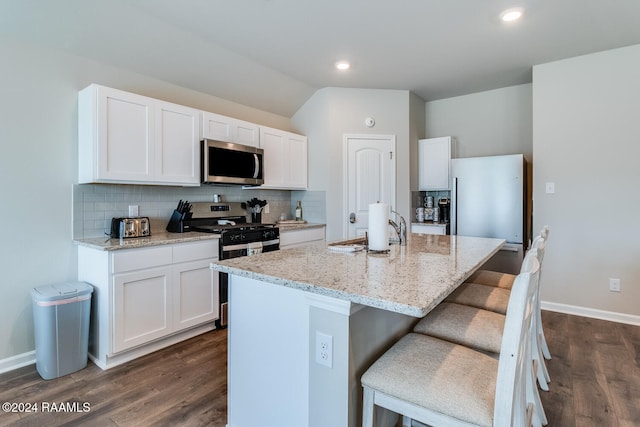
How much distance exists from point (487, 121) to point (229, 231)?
3652 mm

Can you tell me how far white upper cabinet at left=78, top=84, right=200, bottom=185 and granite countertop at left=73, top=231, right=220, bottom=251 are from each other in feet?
1.53

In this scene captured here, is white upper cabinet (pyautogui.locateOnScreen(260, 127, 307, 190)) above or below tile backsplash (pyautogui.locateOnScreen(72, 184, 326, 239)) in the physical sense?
above

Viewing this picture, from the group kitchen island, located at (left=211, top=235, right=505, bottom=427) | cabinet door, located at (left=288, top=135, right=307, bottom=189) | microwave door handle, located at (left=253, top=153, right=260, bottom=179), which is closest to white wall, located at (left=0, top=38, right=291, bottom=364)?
microwave door handle, located at (left=253, top=153, right=260, bottom=179)

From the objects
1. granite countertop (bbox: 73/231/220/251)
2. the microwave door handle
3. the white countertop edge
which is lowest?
the white countertop edge

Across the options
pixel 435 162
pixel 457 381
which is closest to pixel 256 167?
pixel 435 162

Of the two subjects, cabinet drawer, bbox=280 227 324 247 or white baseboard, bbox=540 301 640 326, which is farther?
cabinet drawer, bbox=280 227 324 247

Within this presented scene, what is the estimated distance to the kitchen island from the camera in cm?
116

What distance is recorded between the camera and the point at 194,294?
9.44ft

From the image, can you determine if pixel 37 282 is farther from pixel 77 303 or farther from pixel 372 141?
pixel 372 141

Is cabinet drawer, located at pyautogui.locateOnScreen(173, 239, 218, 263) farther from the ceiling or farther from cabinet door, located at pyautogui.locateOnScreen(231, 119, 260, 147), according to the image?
the ceiling

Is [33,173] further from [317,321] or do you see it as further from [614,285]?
[614,285]

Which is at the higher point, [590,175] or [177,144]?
[177,144]

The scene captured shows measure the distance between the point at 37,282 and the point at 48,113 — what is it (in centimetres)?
128

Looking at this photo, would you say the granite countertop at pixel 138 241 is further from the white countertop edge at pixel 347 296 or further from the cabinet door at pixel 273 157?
the white countertop edge at pixel 347 296
